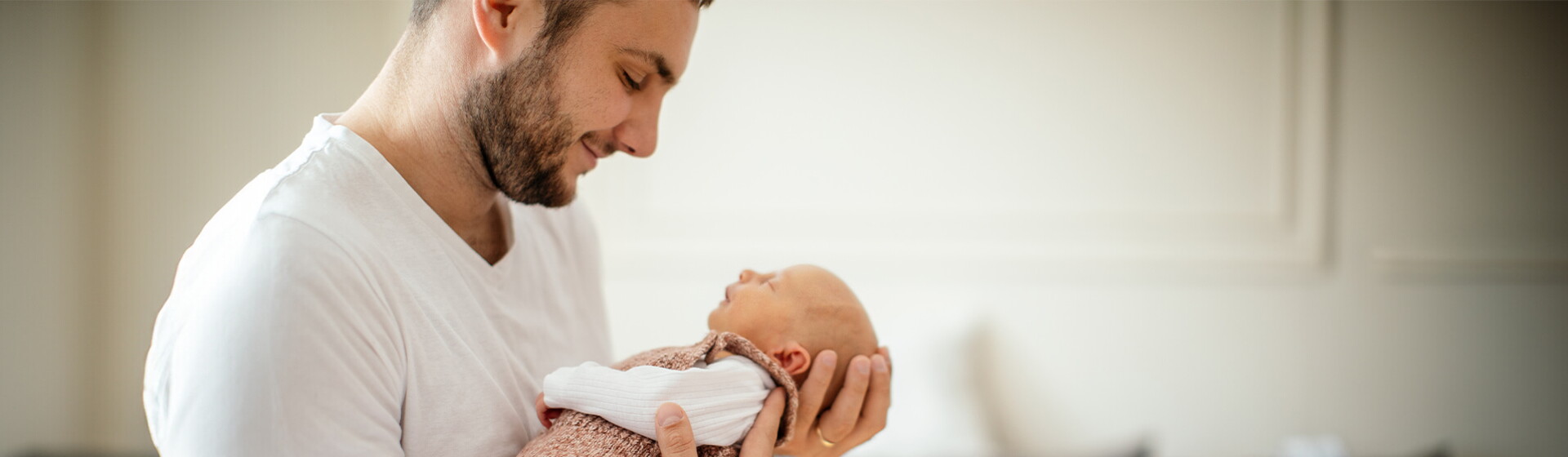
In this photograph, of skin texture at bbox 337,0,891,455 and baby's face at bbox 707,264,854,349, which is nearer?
skin texture at bbox 337,0,891,455

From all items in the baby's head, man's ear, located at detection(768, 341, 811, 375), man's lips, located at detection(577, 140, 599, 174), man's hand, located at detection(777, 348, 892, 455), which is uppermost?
man's lips, located at detection(577, 140, 599, 174)

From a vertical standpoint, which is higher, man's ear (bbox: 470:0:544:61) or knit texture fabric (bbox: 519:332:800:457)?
man's ear (bbox: 470:0:544:61)

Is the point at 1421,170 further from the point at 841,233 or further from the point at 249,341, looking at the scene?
the point at 249,341

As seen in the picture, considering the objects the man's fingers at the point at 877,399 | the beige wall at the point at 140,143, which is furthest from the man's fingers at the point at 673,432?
the beige wall at the point at 140,143

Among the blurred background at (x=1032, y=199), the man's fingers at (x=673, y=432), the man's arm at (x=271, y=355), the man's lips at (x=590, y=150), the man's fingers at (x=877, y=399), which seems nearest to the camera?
the man's arm at (x=271, y=355)

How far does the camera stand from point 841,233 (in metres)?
2.58

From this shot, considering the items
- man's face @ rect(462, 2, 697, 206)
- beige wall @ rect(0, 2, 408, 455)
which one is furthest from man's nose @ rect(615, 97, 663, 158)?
beige wall @ rect(0, 2, 408, 455)

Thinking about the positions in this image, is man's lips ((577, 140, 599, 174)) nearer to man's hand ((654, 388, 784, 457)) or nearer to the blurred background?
man's hand ((654, 388, 784, 457))

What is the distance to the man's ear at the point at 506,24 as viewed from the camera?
3.32ft

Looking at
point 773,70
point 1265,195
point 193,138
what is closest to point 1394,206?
point 1265,195

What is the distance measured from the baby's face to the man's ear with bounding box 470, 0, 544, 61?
49 cm

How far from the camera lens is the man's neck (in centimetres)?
103

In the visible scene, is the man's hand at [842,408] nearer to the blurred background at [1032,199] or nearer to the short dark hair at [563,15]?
the short dark hair at [563,15]

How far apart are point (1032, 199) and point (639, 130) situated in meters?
1.64
